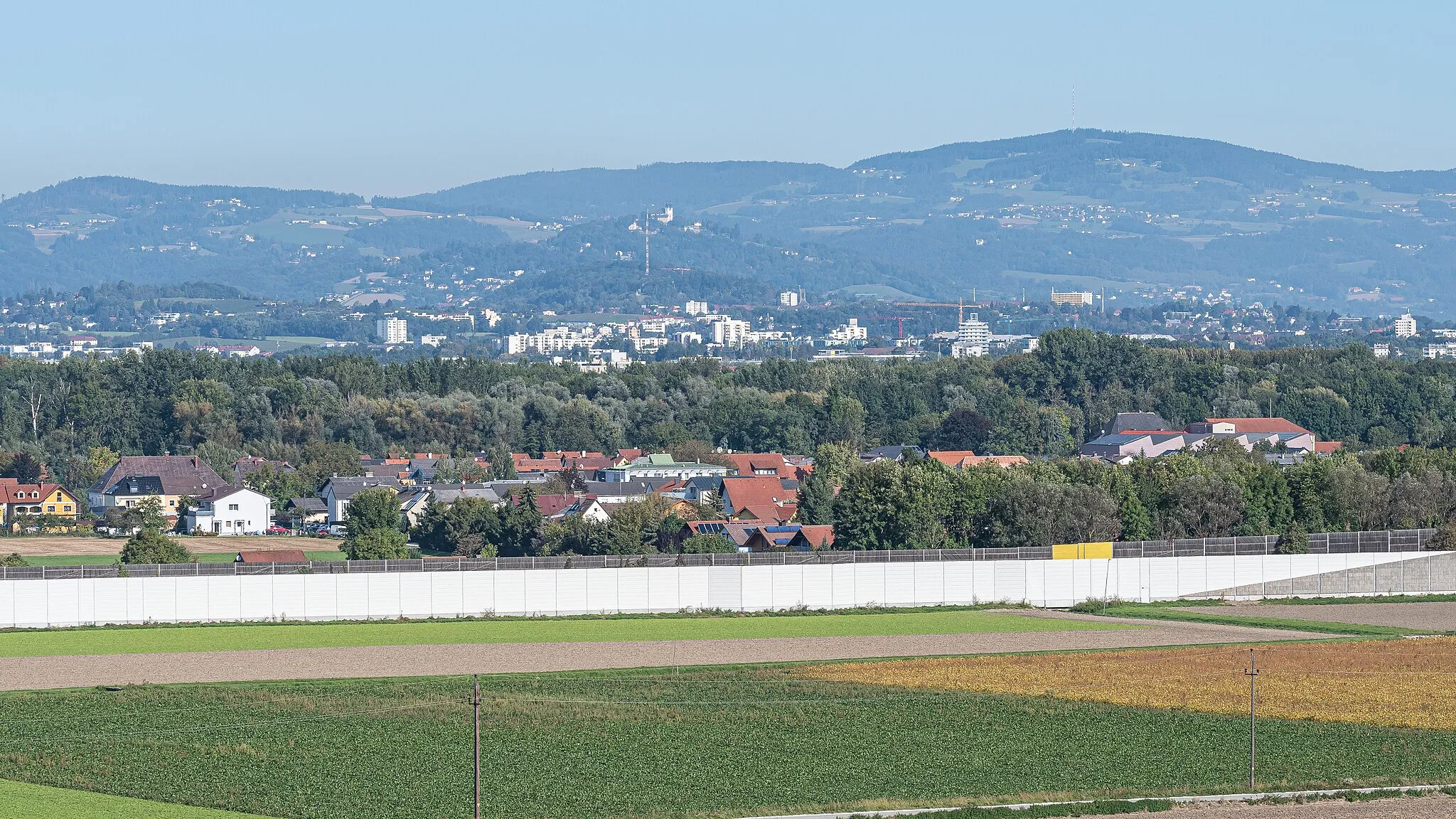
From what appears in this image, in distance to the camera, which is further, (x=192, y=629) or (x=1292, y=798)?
(x=192, y=629)

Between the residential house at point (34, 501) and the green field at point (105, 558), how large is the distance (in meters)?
20.1

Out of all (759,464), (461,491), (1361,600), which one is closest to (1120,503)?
(1361,600)

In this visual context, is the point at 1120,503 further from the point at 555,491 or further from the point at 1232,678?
the point at 555,491

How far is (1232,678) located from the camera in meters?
31.4

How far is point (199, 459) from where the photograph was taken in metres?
104

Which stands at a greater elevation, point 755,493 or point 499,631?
point 499,631

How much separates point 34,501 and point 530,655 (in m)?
63.7

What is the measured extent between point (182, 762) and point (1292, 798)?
1268 cm

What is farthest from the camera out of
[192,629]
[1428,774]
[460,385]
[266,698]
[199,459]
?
[460,385]

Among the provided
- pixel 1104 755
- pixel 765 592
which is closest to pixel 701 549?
pixel 765 592

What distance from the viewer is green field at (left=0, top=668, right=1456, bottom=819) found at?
21609 mm

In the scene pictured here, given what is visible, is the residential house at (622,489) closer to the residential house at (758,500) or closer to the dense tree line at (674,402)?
the residential house at (758,500)

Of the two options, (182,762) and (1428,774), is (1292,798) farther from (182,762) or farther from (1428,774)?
(182,762)

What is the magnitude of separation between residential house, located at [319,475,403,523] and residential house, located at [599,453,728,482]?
39.3 feet
